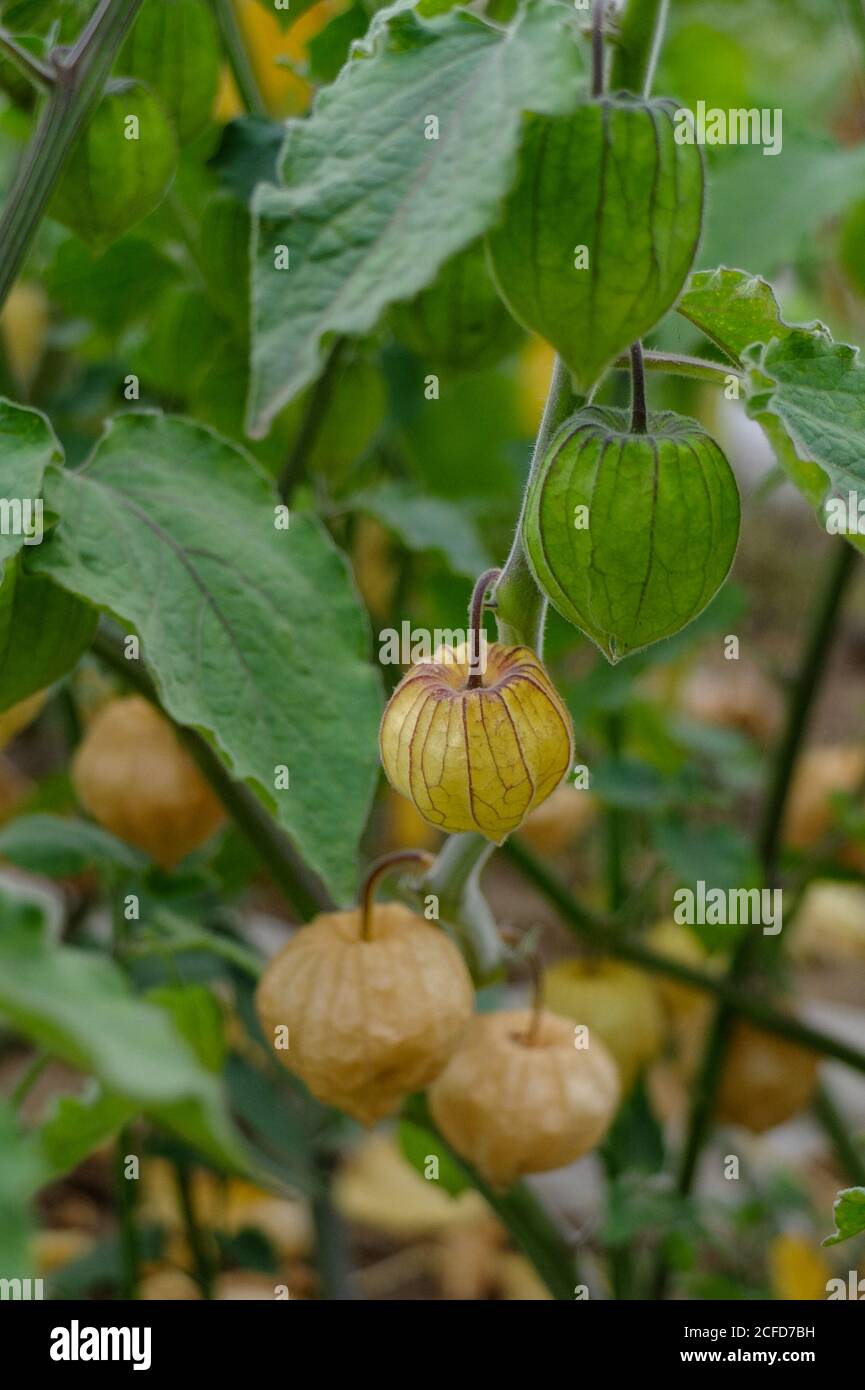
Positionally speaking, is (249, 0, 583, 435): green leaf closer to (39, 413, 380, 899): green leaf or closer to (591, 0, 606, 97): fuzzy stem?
(591, 0, 606, 97): fuzzy stem

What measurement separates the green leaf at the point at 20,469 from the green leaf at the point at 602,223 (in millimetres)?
142

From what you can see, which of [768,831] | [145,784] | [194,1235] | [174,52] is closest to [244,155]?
[174,52]

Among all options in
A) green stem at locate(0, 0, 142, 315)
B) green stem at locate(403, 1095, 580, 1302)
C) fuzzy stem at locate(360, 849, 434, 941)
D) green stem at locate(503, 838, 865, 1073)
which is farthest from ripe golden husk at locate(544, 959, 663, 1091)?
green stem at locate(0, 0, 142, 315)

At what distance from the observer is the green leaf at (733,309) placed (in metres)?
0.39

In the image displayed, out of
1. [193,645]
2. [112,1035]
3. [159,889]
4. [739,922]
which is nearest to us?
[112,1035]

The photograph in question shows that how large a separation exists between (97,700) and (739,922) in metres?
0.40

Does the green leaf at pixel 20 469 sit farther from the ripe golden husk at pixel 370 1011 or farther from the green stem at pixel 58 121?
the ripe golden husk at pixel 370 1011

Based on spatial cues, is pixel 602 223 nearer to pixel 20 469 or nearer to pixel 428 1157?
pixel 20 469

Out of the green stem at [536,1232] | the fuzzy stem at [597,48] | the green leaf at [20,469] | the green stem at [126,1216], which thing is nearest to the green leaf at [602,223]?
the fuzzy stem at [597,48]

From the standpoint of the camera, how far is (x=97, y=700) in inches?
36.1

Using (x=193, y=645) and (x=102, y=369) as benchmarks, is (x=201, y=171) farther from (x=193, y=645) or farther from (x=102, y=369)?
(x=193, y=645)

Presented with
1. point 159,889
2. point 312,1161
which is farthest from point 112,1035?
point 312,1161

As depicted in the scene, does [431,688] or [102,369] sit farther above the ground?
[102,369]

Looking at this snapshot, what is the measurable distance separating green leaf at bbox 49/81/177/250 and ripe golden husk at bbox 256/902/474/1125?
0.26 meters
